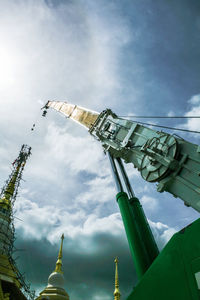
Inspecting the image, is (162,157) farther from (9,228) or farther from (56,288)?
(9,228)

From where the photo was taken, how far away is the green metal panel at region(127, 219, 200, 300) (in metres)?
3.34

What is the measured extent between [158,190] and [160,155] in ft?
4.01

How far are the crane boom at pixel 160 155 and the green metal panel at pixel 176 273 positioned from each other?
194 cm

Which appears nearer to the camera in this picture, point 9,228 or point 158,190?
point 158,190

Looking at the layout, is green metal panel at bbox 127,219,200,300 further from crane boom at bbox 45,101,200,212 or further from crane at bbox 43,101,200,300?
crane boom at bbox 45,101,200,212

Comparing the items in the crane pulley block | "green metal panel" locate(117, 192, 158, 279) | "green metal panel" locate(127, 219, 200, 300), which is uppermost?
the crane pulley block

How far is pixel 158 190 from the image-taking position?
6469mm

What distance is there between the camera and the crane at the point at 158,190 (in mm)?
3514

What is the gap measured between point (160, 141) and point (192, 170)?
1.65 metres

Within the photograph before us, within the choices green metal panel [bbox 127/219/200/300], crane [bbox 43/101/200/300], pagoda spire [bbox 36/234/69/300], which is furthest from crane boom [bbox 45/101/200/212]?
pagoda spire [bbox 36/234/69/300]

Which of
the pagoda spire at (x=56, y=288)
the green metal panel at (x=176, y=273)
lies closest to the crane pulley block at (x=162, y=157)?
the green metal panel at (x=176, y=273)

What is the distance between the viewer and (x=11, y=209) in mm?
30891

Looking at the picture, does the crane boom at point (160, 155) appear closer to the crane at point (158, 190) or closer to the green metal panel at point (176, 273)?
the crane at point (158, 190)

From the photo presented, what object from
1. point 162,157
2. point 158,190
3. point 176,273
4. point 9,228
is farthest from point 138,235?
point 9,228
